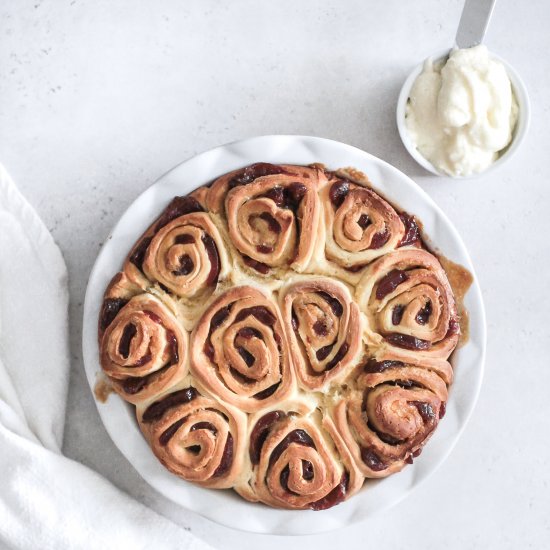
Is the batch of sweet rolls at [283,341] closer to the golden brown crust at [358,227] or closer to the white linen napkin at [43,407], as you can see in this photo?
the golden brown crust at [358,227]

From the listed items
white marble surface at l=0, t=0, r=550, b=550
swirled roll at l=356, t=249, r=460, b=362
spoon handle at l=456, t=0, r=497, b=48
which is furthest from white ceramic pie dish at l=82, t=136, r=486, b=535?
spoon handle at l=456, t=0, r=497, b=48

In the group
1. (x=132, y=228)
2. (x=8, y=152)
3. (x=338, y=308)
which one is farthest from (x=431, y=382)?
(x=8, y=152)

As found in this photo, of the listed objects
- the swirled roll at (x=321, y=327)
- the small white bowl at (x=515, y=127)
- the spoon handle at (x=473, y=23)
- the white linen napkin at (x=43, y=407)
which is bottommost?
the white linen napkin at (x=43, y=407)

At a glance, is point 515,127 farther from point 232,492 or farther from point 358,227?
point 232,492

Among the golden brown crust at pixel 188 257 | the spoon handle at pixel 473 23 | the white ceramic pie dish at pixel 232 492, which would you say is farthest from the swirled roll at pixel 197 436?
the spoon handle at pixel 473 23

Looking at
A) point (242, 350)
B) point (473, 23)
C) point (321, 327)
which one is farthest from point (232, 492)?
point (473, 23)

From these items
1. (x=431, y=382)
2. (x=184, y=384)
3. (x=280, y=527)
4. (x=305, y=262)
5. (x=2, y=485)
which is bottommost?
(x=2, y=485)

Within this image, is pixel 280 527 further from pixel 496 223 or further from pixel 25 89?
pixel 25 89
